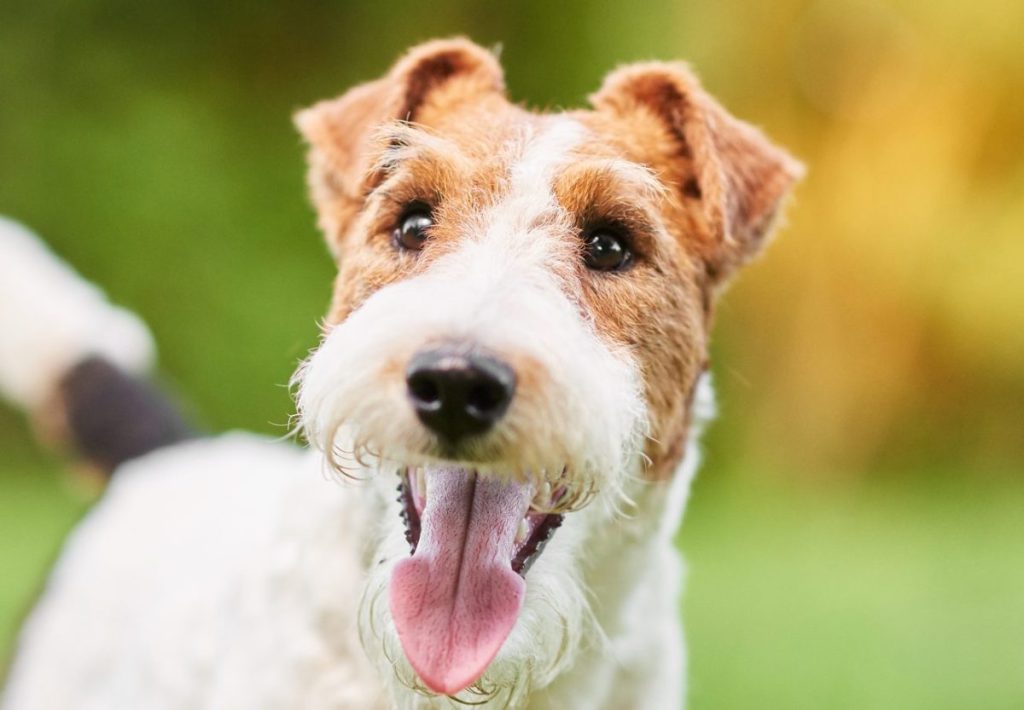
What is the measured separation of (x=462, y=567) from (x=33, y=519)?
5.41 m

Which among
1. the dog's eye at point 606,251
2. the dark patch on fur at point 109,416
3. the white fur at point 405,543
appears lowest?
the dark patch on fur at point 109,416

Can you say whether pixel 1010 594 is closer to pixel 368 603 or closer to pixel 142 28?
pixel 368 603

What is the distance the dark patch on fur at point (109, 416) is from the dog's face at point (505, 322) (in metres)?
1.36

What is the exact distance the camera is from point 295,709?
2.28m

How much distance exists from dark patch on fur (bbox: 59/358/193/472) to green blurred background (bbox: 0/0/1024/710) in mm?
3823

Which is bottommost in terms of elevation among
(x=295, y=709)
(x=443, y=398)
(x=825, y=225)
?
(x=825, y=225)

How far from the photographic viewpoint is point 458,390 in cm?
186

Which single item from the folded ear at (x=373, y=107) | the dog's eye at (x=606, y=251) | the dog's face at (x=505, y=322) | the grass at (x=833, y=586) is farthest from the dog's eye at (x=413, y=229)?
the grass at (x=833, y=586)

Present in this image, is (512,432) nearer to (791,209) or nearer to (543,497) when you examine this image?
(543,497)

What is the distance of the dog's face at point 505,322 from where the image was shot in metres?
1.92

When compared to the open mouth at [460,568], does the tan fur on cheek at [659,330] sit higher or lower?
higher

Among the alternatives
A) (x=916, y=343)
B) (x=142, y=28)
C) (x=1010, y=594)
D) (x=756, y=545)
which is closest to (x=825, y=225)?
(x=916, y=343)

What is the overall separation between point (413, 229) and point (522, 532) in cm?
70

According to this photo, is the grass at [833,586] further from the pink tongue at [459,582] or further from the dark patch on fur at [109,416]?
the pink tongue at [459,582]
